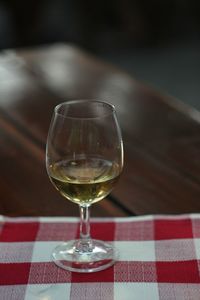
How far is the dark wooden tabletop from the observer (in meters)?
0.99

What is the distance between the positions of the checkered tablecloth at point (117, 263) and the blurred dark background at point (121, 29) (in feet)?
7.41

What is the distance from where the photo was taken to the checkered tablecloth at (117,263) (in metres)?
0.74

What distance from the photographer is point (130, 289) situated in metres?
0.75

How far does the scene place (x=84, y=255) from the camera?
32.1 inches

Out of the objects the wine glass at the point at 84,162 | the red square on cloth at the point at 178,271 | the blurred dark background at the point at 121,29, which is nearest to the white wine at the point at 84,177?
the wine glass at the point at 84,162

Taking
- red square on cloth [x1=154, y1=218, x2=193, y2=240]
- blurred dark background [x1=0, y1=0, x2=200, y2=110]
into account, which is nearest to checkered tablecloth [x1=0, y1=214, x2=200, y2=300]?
red square on cloth [x1=154, y1=218, x2=193, y2=240]

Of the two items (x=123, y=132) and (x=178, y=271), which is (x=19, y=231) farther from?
(x=123, y=132)

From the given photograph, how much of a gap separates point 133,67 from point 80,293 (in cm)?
248

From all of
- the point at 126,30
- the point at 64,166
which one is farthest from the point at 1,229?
the point at 126,30

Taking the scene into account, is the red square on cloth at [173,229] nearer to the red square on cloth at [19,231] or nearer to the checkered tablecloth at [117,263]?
the checkered tablecloth at [117,263]

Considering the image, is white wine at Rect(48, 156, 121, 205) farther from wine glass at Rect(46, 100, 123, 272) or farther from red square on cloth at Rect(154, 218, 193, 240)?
red square on cloth at Rect(154, 218, 193, 240)

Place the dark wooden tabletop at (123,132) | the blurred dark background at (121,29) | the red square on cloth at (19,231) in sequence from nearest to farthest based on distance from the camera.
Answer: the red square on cloth at (19,231) < the dark wooden tabletop at (123,132) < the blurred dark background at (121,29)

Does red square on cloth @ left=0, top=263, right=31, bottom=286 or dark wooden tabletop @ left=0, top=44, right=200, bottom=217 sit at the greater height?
red square on cloth @ left=0, top=263, right=31, bottom=286

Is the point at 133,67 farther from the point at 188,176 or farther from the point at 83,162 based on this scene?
the point at 83,162
